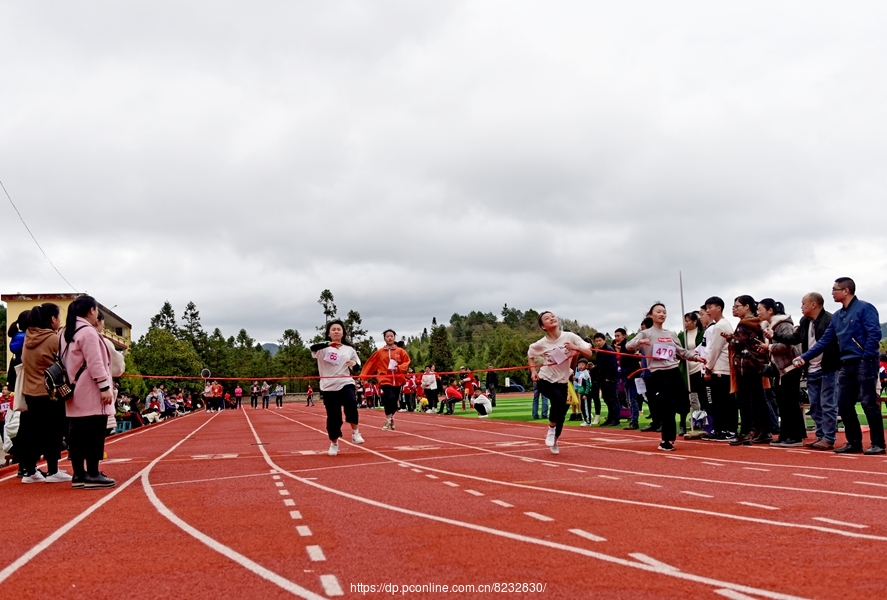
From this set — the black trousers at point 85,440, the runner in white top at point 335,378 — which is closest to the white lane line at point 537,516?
the black trousers at point 85,440

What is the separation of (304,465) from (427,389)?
2093 centimetres

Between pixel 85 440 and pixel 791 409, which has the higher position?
pixel 791 409

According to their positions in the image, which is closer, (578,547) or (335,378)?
(578,547)

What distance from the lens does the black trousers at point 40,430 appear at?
9.02m

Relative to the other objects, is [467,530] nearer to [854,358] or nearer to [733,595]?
[733,595]

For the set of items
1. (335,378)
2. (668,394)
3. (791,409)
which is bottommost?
(791,409)

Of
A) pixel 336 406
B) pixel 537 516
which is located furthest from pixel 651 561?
pixel 336 406

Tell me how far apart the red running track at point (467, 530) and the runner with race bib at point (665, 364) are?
42.7 inches

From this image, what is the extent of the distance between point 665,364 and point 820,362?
2074 mm

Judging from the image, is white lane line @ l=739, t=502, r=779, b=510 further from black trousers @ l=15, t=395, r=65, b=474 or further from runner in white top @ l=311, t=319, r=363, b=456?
black trousers @ l=15, t=395, r=65, b=474

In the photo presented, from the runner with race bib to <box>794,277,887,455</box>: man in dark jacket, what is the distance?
166 centimetres

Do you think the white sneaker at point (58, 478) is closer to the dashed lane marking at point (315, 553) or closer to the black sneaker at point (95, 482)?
the black sneaker at point (95, 482)

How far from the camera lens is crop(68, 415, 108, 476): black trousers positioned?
27.6 feet

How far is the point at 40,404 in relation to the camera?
9.09m
